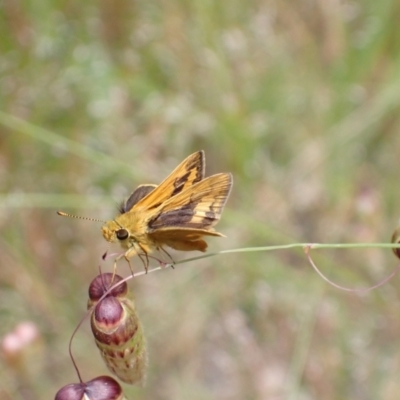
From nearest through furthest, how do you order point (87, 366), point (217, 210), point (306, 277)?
point (217, 210)
point (87, 366)
point (306, 277)

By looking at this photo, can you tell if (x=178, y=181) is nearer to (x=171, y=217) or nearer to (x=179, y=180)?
(x=179, y=180)

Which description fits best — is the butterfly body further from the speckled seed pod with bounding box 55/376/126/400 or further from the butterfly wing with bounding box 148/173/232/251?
the speckled seed pod with bounding box 55/376/126/400

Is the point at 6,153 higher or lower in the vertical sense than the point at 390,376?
higher

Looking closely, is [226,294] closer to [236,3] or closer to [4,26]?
[236,3]

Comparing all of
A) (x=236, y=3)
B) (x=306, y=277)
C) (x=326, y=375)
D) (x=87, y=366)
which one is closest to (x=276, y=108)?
(x=236, y=3)

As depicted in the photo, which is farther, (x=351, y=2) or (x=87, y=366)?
(x=351, y=2)

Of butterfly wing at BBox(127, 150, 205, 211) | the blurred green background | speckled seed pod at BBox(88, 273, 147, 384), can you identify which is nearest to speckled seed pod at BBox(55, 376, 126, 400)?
speckled seed pod at BBox(88, 273, 147, 384)
